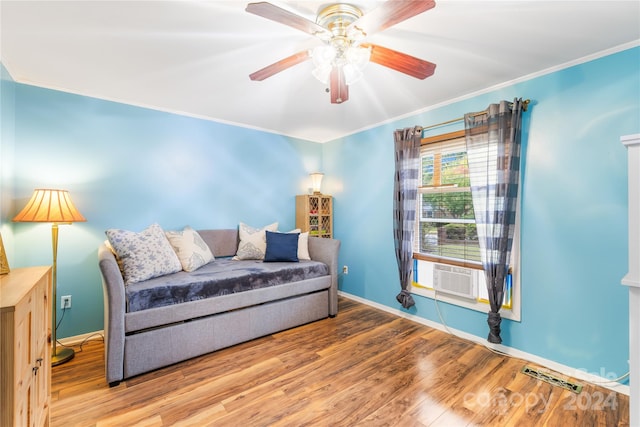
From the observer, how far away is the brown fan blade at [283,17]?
3.84 feet

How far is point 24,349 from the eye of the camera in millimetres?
983

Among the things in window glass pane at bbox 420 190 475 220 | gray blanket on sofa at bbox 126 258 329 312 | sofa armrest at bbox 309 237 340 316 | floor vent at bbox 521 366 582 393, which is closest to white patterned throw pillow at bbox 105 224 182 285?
gray blanket on sofa at bbox 126 258 329 312

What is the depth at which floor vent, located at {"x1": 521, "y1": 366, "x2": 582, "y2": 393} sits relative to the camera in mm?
1841

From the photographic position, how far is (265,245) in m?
3.21

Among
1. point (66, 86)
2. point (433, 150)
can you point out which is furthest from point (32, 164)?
point (433, 150)

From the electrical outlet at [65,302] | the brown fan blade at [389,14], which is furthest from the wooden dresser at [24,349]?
the brown fan blade at [389,14]

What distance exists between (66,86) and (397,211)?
11.0ft

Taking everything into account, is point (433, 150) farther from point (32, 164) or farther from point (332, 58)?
point (32, 164)

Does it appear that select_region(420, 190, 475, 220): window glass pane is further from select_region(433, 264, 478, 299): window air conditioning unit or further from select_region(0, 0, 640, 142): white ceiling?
select_region(0, 0, 640, 142): white ceiling

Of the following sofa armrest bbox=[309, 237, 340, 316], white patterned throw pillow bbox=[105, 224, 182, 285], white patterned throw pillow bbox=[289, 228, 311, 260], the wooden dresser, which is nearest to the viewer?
the wooden dresser

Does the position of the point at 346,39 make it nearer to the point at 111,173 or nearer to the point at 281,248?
the point at 281,248

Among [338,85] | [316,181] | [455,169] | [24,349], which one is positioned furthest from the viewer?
[316,181]

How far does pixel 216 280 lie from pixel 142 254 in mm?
627

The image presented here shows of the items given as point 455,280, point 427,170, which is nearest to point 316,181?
point 427,170
